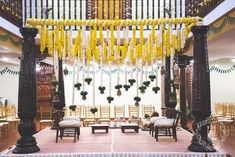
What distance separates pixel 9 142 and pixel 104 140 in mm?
3181

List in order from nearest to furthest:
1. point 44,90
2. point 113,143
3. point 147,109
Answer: point 113,143
point 147,109
point 44,90

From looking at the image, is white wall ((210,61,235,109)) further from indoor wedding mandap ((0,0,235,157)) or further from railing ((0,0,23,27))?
railing ((0,0,23,27))

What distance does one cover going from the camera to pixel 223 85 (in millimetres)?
17438

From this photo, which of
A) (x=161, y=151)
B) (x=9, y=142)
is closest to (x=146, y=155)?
(x=161, y=151)

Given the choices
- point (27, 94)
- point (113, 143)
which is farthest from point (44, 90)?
point (27, 94)

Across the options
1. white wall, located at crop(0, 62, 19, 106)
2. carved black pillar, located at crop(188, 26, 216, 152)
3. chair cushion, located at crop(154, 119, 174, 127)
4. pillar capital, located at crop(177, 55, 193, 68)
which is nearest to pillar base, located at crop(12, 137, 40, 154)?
chair cushion, located at crop(154, 119, 174, 127)

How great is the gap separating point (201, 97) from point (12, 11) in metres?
6.16

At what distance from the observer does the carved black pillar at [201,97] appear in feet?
25.1

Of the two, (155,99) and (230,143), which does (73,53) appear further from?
(155,99)

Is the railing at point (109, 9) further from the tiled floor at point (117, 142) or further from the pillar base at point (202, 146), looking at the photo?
the pillar base at point (202, 146)

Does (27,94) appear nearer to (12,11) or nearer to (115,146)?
(115,146)

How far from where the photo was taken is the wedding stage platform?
301 inches

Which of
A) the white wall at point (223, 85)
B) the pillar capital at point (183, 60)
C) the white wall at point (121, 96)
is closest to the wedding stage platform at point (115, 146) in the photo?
the pillar capital at point (183, 60)

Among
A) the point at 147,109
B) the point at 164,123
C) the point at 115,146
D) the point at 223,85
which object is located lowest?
the point at 115,146
